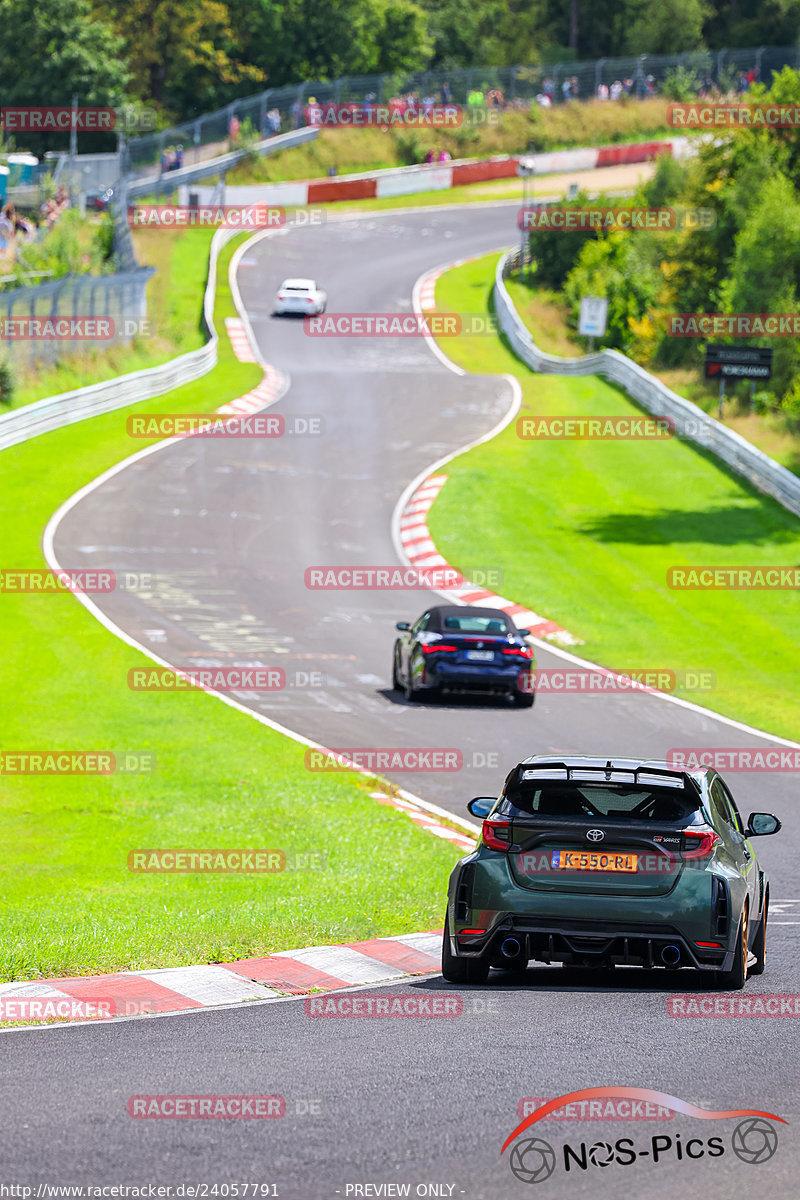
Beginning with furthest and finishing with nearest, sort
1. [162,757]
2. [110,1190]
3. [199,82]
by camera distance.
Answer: [199,82] < [162,757] < [110,1190]

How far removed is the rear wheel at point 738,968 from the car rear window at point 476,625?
1323cm

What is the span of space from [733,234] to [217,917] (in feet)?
161

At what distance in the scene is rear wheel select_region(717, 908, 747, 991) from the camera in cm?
903

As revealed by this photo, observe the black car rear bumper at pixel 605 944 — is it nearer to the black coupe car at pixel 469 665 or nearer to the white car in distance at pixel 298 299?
the black coupe car at pixel 469 665

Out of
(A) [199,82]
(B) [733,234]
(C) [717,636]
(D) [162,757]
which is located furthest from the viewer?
(A) [199,82]

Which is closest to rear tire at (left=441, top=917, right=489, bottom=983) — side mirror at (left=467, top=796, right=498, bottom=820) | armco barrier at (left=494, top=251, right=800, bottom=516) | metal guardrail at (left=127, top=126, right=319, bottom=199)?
side mirror at (left=467, top=796, right=498, bottom=820)

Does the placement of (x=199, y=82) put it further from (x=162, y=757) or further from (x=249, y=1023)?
(x=249, y=1023)

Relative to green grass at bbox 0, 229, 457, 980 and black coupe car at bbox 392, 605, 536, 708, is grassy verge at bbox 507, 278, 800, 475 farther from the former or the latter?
green grass at bbox 0, 229, 457, 980

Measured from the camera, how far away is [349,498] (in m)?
36.7

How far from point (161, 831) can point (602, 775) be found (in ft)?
23.2

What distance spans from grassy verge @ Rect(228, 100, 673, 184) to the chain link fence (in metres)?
1.38

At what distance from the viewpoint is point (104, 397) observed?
42469 mm

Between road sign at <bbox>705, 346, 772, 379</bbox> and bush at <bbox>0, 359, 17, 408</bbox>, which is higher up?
road sign at <bbox>705, 346, 772, 379</bbox>

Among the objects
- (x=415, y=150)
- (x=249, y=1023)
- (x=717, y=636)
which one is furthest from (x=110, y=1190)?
(x=415, y=150)
